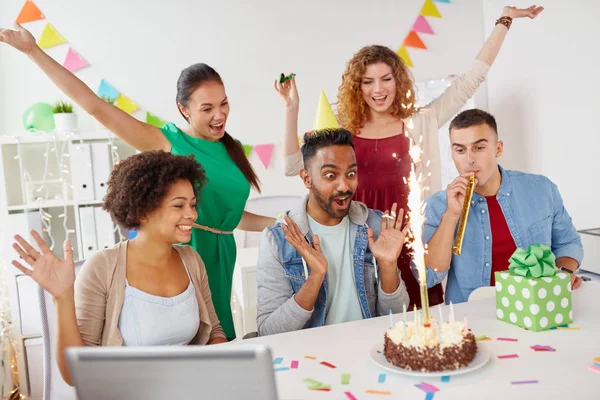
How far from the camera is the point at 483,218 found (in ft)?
6.13

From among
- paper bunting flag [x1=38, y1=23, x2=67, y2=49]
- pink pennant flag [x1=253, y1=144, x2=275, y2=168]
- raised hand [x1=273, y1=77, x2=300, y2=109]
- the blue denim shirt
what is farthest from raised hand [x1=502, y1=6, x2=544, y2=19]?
paper bunting flag [x1=38, y1=23, x2=67, y2=49]

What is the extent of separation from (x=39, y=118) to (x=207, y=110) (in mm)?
1438

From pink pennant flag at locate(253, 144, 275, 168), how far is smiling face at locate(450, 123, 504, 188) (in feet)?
5.67

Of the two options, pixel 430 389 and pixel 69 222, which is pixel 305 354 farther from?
pixel 69 222

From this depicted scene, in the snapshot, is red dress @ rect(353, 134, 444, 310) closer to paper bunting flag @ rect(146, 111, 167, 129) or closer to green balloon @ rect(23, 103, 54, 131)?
paper bunting flag @ rect(146, 111, 167, 129)

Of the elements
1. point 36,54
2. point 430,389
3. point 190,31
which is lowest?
point 430,389

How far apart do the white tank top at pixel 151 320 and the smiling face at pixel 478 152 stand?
3.24 feet

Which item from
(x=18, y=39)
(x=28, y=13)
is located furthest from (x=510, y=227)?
(x=28, y=13)

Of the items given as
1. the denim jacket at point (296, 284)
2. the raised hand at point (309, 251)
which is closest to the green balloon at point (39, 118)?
the denim jacket at point (296, 284)

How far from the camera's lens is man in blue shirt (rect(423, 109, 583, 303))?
1.80 m

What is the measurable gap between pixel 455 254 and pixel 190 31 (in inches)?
87.9

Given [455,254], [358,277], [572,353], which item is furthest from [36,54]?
[572,353]

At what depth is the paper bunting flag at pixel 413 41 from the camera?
145 inches

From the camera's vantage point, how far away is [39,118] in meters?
3.06
